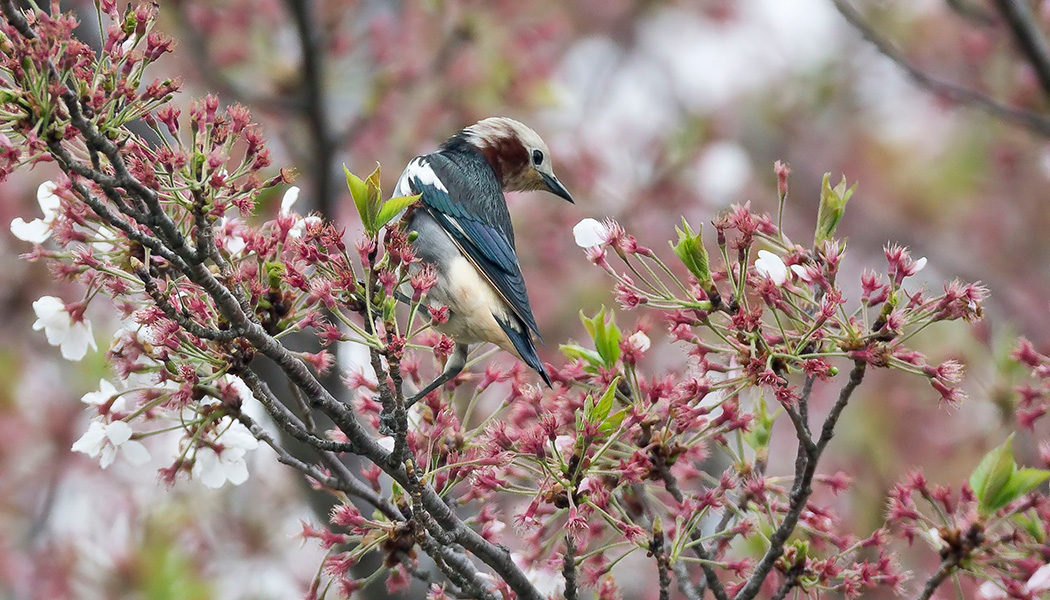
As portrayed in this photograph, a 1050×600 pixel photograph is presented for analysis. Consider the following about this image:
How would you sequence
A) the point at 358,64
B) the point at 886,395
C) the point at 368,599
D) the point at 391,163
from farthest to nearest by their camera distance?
the point at 886,395
the point at 391,163
the point at 358,64
the point at 368,599

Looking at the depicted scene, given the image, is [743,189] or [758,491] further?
[743,189]

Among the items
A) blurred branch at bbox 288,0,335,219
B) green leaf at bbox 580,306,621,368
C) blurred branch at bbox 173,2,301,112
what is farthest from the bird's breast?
blurred branch at bbox 173,2,301,112

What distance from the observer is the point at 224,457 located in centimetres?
307

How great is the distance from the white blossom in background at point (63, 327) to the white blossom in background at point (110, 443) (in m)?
0.21

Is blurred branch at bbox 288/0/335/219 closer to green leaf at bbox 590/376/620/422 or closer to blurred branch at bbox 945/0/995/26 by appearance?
blurred branch at bbox 945/0/995/26

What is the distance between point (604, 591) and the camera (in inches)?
119

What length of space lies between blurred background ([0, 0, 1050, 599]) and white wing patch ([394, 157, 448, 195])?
1263 millimetres

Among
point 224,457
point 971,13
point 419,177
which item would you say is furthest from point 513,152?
point 224,457

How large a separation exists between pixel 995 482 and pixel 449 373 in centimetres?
155

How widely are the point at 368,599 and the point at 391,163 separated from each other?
3.68m

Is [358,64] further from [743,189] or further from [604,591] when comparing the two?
[604,591]

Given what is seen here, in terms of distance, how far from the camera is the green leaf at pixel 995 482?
9.07ft

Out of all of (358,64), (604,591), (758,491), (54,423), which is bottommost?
(604,591)

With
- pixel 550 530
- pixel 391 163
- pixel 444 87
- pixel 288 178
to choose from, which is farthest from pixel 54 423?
pixel 288 178
